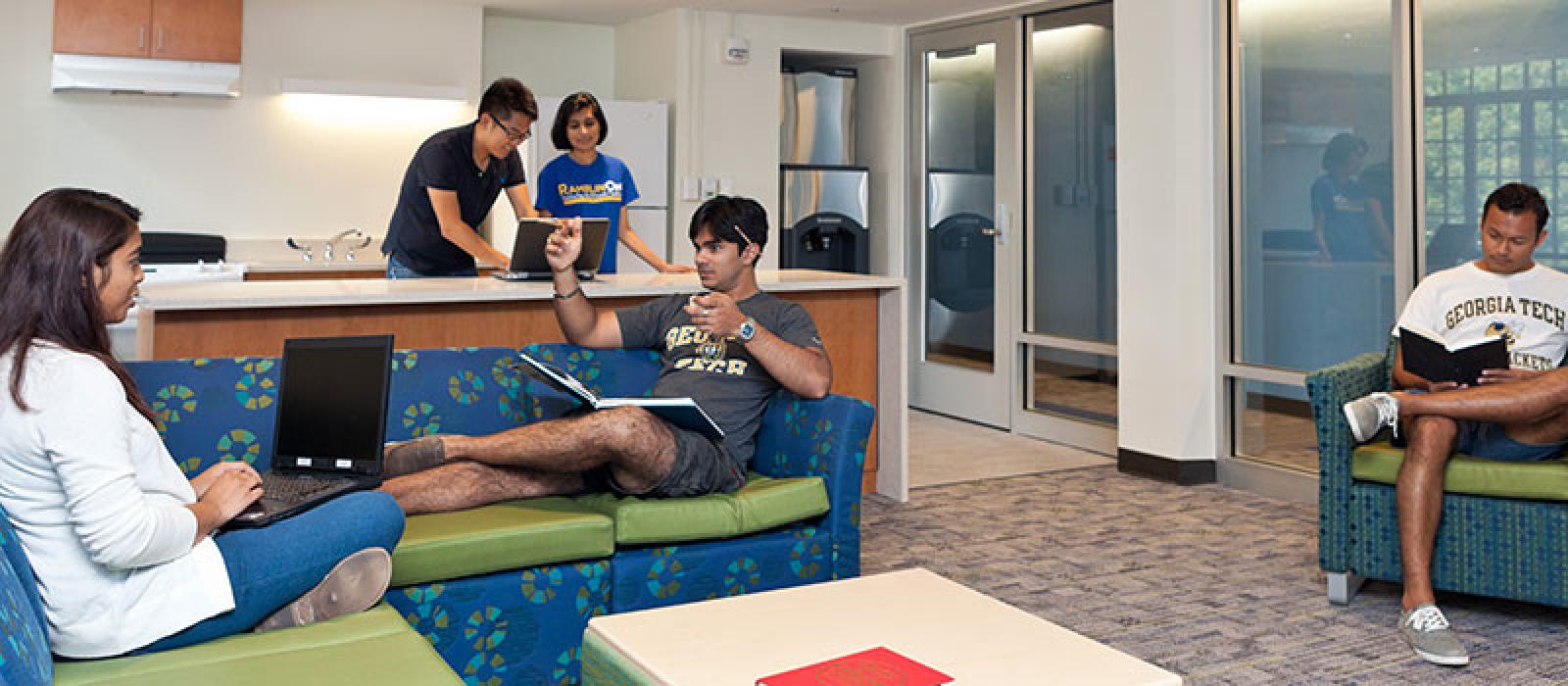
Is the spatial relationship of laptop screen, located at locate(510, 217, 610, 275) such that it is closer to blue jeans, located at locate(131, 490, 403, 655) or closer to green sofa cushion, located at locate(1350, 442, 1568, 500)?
blue jeans, located at locate(131, 490, 403, 655)

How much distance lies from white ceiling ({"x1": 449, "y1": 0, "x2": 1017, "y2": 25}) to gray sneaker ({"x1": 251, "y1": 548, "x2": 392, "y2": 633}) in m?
4.81

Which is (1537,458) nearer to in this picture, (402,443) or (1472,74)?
(1472,74)

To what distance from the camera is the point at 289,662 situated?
6.33ft

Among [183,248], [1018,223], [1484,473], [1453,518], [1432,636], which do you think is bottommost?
[1432,636]

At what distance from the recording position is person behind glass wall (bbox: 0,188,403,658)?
6.17 feet

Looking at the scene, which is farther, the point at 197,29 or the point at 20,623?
the point at 197,29

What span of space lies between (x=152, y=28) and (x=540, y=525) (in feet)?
14.8

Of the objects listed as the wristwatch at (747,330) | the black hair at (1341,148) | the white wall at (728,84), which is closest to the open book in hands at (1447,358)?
the black hair at (1341,148)

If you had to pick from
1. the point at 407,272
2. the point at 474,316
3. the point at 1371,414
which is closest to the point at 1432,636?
the point at 1371,414

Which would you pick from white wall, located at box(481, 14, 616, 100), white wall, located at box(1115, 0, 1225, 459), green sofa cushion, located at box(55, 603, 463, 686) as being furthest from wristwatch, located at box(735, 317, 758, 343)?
white wall, located at box(481, 14, 616, 100)

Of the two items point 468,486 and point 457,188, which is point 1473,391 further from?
point 457,188

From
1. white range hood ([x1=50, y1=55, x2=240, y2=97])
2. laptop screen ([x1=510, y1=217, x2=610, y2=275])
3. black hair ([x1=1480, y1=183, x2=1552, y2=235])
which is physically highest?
white range hood ([x1=50, y1=55, x2=240, y2=97])

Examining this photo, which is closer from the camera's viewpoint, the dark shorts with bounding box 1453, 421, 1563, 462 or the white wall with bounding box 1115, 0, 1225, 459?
the dark shorts with bounding box 1453, 421, 1563, 462

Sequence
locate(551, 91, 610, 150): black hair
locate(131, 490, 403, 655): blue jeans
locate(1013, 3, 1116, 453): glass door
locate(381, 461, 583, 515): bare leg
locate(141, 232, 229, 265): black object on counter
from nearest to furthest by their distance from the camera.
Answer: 1. locate(131, 490, 403, 655): blue jeans
2. locate(381, 461, 583, 515): bare leg
3. locate(551, 91, 610, 150): black hair
4. locate(1013, 3, 1116, 453): glass door
5. locate(141, 232, 229, 265): black object on counter
